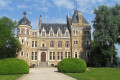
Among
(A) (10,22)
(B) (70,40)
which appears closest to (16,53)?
(A) (10,22)

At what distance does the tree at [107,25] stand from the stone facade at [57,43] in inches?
305

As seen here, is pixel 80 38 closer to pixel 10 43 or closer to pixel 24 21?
pixel 24 21

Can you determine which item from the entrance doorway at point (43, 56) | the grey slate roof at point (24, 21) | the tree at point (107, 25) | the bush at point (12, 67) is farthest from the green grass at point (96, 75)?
the grey slate roof at point (24, 21)

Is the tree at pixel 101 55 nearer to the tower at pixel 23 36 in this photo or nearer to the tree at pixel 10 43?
the tower at pixel 23 36

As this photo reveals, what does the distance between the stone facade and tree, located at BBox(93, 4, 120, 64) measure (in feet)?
25.4

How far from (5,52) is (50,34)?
13.6 metres

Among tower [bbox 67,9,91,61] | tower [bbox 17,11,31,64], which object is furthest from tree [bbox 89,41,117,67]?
tower [bbox 17,11,31,64]

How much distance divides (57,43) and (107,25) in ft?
51.6

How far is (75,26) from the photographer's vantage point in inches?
1848

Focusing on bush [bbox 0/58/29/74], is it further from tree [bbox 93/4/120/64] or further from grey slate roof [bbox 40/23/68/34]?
grey slate roof [bbox 40/23/68/34]

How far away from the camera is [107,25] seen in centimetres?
3816

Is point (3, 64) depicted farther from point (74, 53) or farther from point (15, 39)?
point (74, 53)

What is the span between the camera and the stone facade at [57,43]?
151 ft

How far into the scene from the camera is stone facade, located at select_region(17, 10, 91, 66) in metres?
46.0
